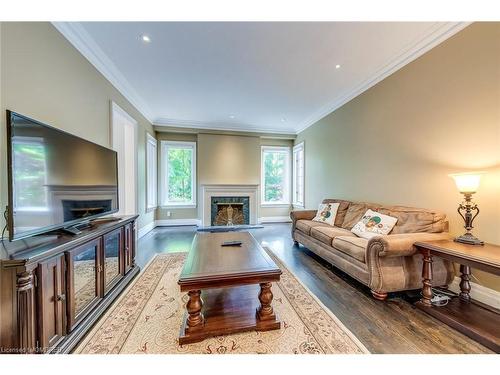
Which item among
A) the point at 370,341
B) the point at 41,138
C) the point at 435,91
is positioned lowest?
the point at 370,341

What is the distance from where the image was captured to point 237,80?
3.20 meters

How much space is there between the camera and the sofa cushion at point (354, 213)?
312 cm

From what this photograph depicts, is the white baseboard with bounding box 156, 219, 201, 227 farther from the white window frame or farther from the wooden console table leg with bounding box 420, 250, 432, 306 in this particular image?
the wooden console table leg with bounding box 420, 250, 432, 306

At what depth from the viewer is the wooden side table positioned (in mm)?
1467

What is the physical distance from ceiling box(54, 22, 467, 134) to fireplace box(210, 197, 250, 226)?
249cm

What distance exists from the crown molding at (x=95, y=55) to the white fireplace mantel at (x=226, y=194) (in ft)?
8.60

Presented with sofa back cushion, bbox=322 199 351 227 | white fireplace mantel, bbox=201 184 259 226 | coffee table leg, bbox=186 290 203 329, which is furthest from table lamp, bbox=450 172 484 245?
white fireplace mantel, bbox=201 184 259 226

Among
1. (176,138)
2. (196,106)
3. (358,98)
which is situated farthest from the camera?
(176,138)

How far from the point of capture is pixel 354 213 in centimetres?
325

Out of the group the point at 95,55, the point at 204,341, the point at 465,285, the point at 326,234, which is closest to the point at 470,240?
the point at 465,285

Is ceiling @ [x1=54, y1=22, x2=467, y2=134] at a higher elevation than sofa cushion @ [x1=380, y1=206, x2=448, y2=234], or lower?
higher
